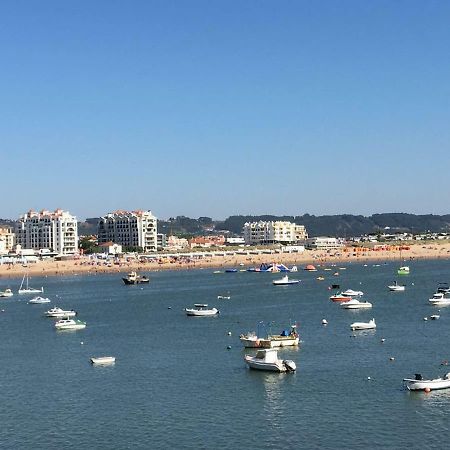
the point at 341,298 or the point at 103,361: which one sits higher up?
the point at 341,298

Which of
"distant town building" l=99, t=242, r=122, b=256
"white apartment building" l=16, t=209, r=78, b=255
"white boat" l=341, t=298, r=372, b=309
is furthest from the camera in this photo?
"white apartment building" l=16, t=209, r=78, b=255

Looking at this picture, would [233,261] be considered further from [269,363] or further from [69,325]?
[269,363]

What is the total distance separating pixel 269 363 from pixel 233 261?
126 metres

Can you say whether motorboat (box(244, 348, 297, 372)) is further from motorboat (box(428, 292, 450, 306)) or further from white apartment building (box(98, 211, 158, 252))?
white apartment building (box(98, 211, 158, 252))

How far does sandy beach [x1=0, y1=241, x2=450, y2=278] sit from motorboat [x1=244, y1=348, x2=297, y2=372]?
102 metres

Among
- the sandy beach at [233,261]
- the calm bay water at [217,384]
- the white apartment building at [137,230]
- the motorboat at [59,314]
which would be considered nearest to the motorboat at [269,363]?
the calm bay water at [217,384]

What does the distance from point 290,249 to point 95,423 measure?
158 meters

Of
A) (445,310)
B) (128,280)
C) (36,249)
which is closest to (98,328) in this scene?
(445,310)

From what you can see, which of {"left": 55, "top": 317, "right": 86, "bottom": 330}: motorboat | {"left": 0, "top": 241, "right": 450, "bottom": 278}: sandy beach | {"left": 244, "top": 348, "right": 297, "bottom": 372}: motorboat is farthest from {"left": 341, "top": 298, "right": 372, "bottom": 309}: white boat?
{"left": 0, "top": 241, "right": 450, "bottom": 278}: sandy beach

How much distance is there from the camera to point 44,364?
40938mm

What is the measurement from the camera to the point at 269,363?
36375 mm

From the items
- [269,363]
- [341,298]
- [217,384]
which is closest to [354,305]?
[341,298]

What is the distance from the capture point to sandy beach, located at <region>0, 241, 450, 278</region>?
465 ft

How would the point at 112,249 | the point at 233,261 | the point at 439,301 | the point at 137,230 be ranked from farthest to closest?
the point at 137,230
the point at 112,249
the point at 233,261
the point at 439,301
